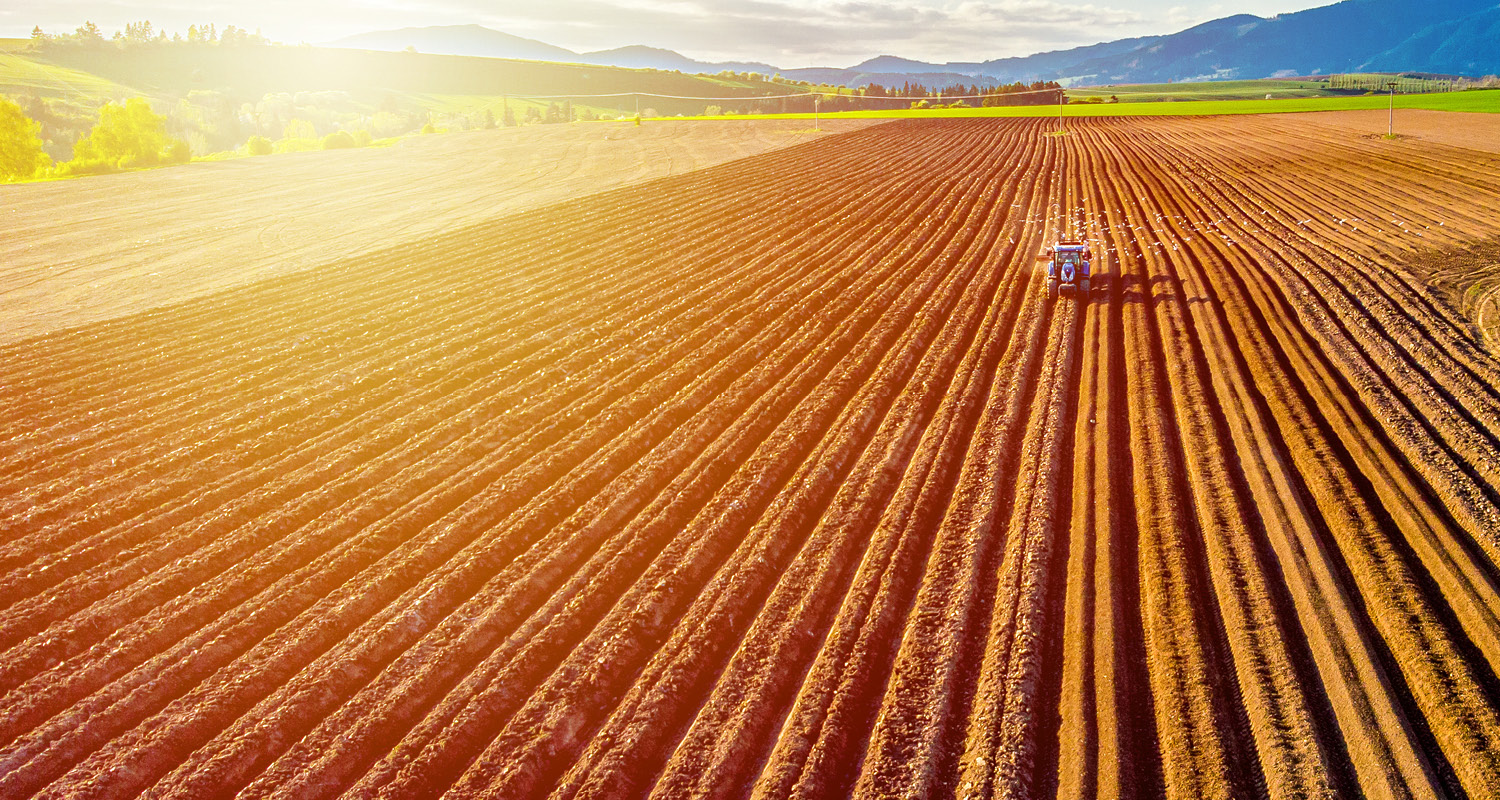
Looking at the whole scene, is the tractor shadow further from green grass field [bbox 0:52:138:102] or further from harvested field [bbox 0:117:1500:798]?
green grass field [bbox 0:52:138:102]

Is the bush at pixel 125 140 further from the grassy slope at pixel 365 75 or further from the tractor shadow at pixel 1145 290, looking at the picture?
the grassy slope at pixel 365 75

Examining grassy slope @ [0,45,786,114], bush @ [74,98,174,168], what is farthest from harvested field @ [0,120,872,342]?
grassy slope @ [0,45,786,114]


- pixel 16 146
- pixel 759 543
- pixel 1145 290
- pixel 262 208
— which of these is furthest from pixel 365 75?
pixel 759 543

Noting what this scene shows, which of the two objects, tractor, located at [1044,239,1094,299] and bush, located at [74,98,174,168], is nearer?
tractor, located at [1044,239,1094,299]

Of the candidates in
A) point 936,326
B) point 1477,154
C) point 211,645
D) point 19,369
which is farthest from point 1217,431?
point 1477,154

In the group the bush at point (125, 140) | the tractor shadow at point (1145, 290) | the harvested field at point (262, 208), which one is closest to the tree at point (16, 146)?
the bush at point (125, 140)

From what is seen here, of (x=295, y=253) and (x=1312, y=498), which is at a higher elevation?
(x=295, y=253)

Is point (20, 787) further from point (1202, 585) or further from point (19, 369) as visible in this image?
point (19, 369)
